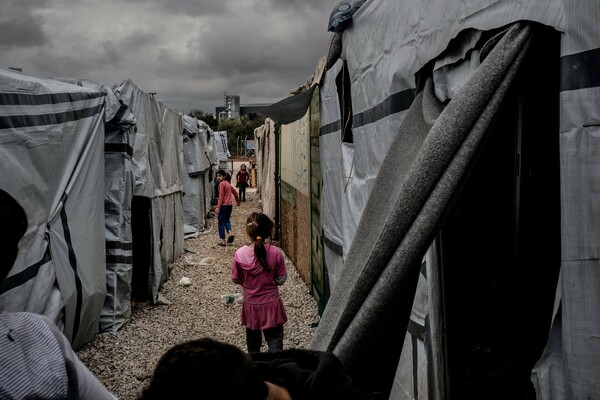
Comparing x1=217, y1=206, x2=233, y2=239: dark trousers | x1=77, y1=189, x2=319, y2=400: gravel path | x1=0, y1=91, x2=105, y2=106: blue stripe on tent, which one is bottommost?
x1=77, y1=189, x2=319, y2=400: gravel path

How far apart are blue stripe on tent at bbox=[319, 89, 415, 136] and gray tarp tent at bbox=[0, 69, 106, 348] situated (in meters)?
2.53

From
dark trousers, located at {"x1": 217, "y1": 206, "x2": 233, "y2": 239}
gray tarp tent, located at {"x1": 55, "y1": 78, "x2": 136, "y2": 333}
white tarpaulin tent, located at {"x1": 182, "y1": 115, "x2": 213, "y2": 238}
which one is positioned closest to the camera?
gray tarp tent, located at {"x1": 55, "y1": 78, "x2": 136, "y2": 333}

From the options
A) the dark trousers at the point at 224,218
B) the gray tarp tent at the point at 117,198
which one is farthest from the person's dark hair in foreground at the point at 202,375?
the dark trousers at the point at 224,218

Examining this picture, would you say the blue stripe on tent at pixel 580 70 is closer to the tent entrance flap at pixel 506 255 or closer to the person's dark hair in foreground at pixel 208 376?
the tent entrance flap at pixel 506 255

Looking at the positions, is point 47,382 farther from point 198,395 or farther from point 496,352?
point 496,352

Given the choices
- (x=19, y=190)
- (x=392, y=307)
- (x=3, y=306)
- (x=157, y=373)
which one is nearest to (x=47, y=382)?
(x=157, y=373)

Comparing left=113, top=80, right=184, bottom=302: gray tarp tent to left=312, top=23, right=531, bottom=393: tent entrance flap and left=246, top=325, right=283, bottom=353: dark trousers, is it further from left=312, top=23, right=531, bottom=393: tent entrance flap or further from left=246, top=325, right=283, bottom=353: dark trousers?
left=312, top=23, right=531, bottom=393: tent entrance flap

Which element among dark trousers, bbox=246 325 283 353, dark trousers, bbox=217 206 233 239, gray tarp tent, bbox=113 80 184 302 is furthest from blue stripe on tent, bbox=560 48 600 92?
dark trousers, bbox=217 206 233 239

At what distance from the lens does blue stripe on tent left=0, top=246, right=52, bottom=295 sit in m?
4.02

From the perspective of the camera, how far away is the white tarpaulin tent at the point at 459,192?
1603 mm

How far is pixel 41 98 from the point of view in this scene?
462 centimetres

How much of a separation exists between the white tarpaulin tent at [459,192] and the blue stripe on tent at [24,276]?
2.79 metres

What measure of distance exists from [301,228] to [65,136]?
13.8 feet

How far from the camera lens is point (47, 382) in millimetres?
1386
